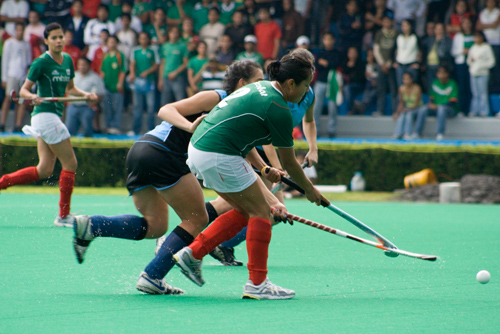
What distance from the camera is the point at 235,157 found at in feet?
14.5

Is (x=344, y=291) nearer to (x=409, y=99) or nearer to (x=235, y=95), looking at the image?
(x=235, y=95)

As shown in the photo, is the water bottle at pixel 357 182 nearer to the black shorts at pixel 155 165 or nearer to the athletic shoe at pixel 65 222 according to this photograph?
the athletic shoe at pixel 65 222

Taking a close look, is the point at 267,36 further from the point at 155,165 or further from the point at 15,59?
the point at 155,165

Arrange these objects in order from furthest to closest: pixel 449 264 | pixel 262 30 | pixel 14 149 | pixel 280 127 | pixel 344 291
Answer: pixel 262 30 < pixel 14 149 < pixel 449 264 < pixel 344 291 < pixel 280 127

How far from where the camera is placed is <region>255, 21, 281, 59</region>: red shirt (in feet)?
50.5

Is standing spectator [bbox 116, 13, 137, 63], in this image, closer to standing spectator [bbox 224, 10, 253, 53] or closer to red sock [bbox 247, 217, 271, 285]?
standing spectator [bbox 224, 10, 253, 53]

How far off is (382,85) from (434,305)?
11887 millimetres

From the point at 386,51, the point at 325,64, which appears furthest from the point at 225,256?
the point at 386,51

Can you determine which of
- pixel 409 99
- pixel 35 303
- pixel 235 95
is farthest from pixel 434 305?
pixel 409 99

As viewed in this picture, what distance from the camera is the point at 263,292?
447 centimetres

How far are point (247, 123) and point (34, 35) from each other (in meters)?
12.6

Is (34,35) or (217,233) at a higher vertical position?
(34,35)

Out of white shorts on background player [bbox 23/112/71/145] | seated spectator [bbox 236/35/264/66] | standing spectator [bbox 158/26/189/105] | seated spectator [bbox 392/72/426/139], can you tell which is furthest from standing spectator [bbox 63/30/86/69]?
white shorts on background player [bbox 23/112/71/145]

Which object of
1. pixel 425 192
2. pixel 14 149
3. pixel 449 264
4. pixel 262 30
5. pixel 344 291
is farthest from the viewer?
pixel 262 30
